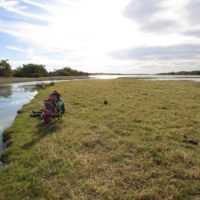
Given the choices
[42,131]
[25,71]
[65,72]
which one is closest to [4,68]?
[25,71]

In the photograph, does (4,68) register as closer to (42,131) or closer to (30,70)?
(30,70)

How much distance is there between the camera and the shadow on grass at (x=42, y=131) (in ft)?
33.9

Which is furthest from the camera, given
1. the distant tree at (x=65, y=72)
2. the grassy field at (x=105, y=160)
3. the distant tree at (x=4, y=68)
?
the distant tree at (x=65, y=72)

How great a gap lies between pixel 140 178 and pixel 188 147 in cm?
289

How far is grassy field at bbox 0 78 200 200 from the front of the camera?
6.23m

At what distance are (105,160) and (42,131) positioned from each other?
16.0 feet

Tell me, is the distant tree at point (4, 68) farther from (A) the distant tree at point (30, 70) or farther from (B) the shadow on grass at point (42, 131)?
(B) the shadow on grass at point (42, 131)

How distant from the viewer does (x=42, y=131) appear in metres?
11.9

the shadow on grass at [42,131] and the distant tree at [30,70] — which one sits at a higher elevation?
the distant tree at [30,70]

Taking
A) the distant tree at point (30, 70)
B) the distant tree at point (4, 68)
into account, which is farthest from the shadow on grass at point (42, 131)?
the distant tree at point (30, 70)

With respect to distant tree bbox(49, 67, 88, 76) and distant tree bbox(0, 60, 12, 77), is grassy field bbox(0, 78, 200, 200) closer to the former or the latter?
distant tree bbox(0, 60, 12, 77)

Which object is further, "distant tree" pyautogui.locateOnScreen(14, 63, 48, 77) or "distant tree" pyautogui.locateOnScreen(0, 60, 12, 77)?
"distant tree" pyautogui.locateOnScreen(14, 63, 48, 77)

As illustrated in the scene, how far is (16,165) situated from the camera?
830 cm

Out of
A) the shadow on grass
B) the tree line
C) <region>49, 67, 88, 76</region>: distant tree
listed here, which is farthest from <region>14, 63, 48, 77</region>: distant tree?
the shadow on grass
